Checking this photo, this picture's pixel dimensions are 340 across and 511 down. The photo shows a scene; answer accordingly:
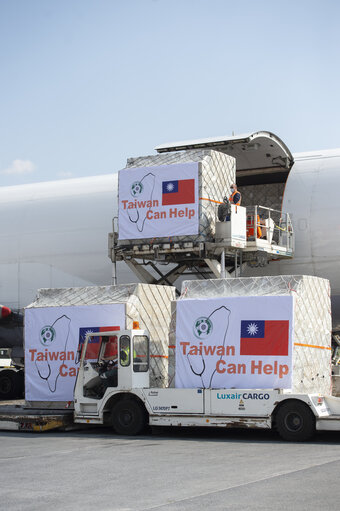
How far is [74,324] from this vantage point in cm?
1984

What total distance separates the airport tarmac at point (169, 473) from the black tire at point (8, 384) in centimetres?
1070

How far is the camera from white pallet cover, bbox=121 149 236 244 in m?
22.0

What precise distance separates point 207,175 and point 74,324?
19.0 feet

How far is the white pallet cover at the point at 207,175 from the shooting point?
867 inches

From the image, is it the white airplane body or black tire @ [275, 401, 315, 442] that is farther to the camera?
the white airplane body

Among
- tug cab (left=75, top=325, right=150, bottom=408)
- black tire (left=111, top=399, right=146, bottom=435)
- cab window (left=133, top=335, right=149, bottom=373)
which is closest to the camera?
black tire (left=111, top=399, right=146, bottom=435)

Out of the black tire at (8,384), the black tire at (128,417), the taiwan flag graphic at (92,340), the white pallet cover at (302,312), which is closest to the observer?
the white pallet cover at (302,312)

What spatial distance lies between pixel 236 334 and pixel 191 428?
125 inches

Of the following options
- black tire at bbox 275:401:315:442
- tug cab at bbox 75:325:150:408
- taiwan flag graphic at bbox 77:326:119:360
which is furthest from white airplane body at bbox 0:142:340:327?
black tire at bbox 275:401:315:442

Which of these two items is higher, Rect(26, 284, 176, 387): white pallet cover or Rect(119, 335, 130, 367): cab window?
Rect(26, 284, 176, 387): white pallet cover

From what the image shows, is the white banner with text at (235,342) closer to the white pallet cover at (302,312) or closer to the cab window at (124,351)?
the white pallet cover at (302,312)

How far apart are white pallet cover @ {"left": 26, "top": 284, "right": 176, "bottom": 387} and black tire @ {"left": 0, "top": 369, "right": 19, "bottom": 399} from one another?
8183 millimetres

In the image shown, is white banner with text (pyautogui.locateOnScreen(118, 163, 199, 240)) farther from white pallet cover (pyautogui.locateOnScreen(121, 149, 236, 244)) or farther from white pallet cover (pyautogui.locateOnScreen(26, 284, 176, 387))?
white pallet cover (pyautogui.locateOnScreen(26, 284, 176, 387))

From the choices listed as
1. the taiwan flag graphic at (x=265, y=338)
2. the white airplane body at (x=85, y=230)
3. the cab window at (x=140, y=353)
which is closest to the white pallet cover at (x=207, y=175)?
the white airplane body at (x=85, y=230)
